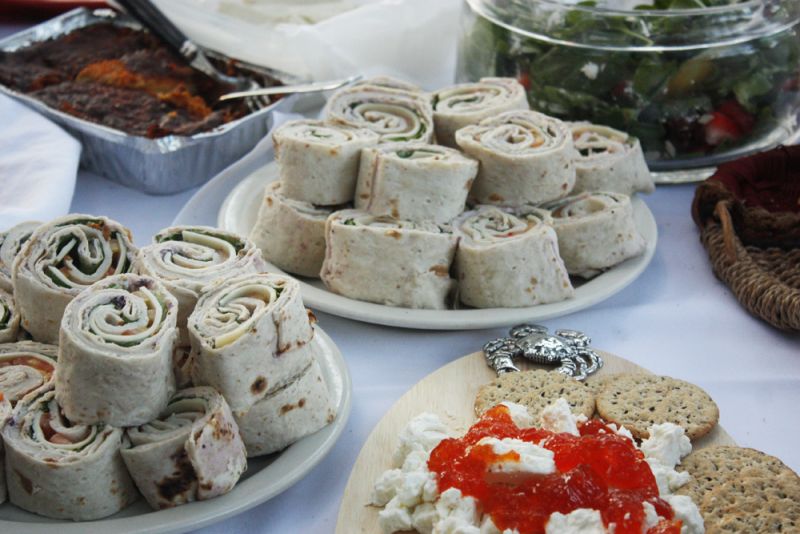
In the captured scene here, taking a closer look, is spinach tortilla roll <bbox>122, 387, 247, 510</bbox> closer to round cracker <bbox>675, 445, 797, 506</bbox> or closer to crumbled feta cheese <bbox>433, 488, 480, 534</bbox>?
crumbled feta cheese <bbox>433, 488, 480, 534</bbox>

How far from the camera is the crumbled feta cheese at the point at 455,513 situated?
158 centimetres

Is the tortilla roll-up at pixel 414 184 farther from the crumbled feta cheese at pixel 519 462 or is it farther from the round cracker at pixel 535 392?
the crumbled feta cheese at pixel 519 462

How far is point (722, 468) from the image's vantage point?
1.78 metres

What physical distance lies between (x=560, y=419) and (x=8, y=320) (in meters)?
1.08

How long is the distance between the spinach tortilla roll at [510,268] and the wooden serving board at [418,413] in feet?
0.66

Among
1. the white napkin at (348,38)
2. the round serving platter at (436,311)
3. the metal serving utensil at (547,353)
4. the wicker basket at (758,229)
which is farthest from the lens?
the white napkin at (348,38)

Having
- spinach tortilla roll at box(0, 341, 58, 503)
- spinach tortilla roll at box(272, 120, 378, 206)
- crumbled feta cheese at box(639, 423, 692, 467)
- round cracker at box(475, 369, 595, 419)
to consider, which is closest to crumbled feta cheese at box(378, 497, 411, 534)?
round cracker at box(475, 369, 595, 419)

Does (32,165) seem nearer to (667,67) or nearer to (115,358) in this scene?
(115,358)

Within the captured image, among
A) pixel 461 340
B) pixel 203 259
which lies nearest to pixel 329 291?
pixel 461 340

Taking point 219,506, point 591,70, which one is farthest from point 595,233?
point 219,506

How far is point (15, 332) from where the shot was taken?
192 cm

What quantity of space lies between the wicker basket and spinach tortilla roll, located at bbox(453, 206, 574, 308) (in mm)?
471

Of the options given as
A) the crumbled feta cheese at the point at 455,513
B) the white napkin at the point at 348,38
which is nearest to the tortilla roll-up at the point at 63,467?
the crumbled feta cheese at the point at 455,513

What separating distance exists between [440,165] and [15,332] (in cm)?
100
